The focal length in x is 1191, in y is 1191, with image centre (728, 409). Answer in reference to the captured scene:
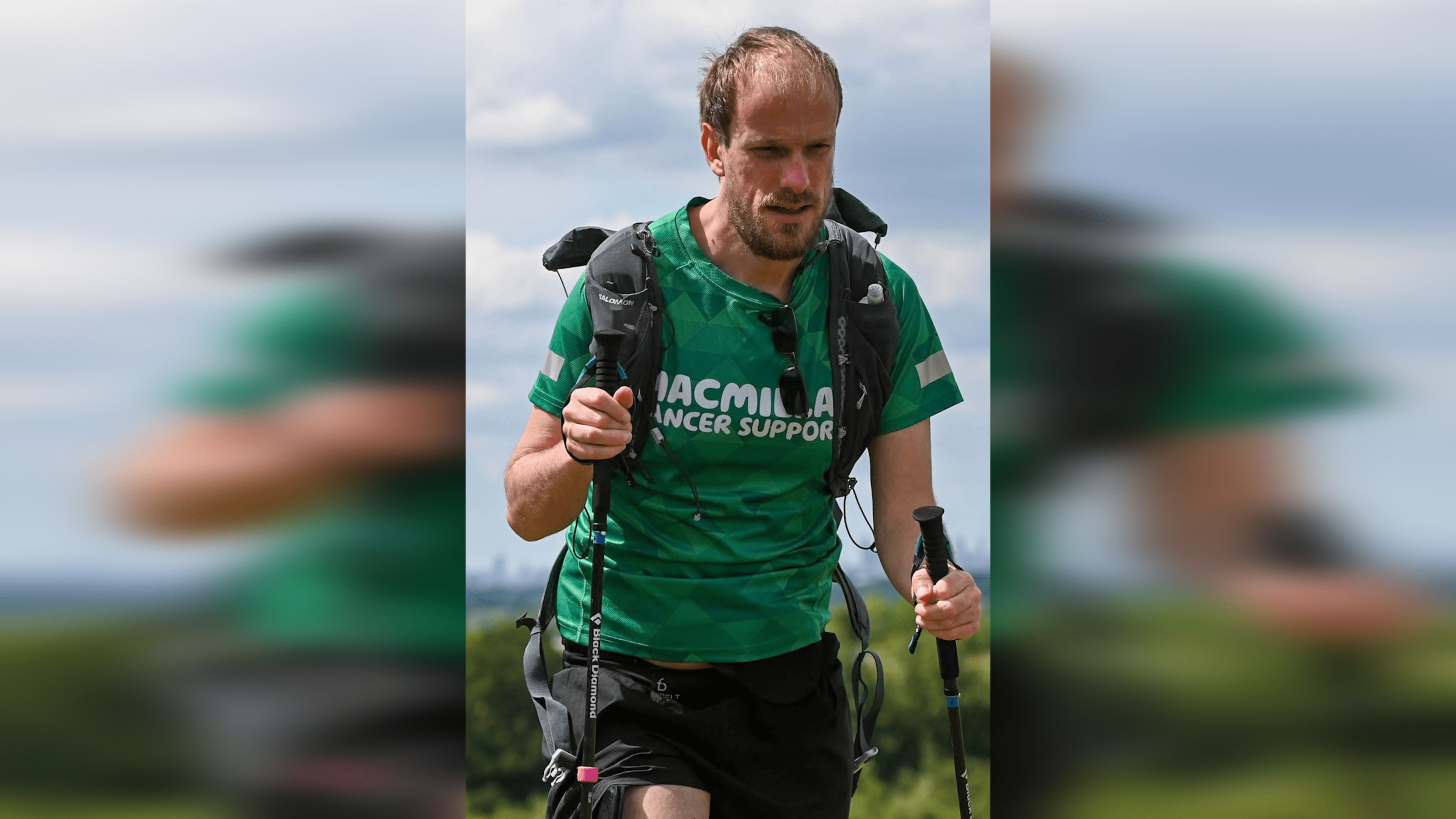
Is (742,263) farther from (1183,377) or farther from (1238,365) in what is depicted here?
(1238,365)

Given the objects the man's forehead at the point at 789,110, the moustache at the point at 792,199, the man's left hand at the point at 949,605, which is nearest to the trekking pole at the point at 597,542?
the moustache at the point at 792,199

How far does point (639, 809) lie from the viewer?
125 inches

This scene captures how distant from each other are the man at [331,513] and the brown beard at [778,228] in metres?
0.78

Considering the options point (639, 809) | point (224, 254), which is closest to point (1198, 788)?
point (639, 809)

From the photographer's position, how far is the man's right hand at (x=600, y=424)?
9.59 ft

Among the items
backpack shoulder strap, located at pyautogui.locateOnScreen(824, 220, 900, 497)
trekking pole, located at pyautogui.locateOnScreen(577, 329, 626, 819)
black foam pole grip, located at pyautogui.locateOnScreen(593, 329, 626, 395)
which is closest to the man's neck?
backpack shoulder strap, located at pyautogui.locateOnScreen(824, 220, 900, 497)

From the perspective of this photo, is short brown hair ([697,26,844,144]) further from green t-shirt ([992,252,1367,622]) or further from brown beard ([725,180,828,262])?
green t-shirt ([992,252,1367,622])

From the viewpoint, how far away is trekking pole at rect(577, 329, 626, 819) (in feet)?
9.76

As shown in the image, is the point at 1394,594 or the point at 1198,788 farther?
the point at 1198,788

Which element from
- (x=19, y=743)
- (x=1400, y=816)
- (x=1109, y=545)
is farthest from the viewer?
(x=1109, y=545)

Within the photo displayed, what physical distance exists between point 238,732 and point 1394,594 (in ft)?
9.95

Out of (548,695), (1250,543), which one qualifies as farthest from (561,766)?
(1250,543)

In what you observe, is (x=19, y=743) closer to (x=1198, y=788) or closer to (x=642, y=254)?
(x=642, y=254)

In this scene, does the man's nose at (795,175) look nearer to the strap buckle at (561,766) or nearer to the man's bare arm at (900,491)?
the man's bare arm at (900,491)
